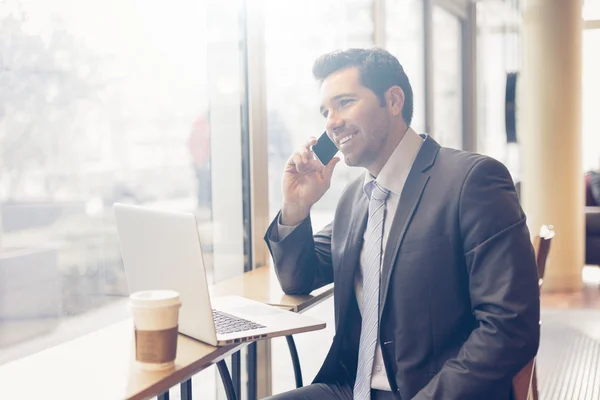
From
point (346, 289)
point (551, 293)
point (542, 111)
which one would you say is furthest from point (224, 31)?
point (551, 293)

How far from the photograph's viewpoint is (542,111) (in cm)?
563

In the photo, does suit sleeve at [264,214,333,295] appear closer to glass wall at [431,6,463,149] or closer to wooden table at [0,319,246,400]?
wooden table at [0,319,246,400]

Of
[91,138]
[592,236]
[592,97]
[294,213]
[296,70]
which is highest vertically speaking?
[592,97]

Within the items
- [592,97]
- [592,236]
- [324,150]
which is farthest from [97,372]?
[592,97]

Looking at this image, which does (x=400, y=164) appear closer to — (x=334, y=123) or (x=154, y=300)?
(x=334, y=123)

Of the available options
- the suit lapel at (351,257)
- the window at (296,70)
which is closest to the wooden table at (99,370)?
the suit lapel at (351,257)

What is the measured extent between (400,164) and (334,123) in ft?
0.65

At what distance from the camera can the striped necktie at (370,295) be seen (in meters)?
1.62

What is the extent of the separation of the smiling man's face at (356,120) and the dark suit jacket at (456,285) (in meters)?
0.13

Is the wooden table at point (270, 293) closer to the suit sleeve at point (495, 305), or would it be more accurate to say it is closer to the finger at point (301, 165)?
the finger at point (301, 165)

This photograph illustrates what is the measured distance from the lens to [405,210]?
158 cm

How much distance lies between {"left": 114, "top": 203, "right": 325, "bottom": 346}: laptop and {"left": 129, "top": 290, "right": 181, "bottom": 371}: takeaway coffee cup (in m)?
0.09

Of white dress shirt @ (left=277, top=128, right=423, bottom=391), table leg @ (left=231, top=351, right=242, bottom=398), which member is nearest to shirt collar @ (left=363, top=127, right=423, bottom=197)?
white dress shirt @ (left=277, top=128, right=423, bottom=391)

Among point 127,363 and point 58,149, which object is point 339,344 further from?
point 58,149
